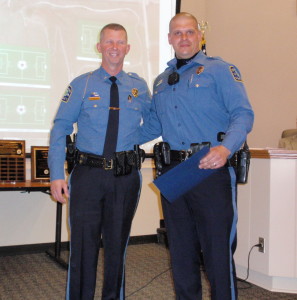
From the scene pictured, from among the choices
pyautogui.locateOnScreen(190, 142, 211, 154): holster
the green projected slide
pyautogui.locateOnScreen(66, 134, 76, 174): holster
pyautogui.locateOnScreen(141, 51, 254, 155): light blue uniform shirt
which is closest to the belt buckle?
pyautogui.locateOnScreen(66, 134, 76, 174): holster

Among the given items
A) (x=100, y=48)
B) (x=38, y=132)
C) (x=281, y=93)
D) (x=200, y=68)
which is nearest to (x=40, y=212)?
(x=38, y=132)

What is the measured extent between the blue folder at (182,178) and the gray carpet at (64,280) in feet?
4.49

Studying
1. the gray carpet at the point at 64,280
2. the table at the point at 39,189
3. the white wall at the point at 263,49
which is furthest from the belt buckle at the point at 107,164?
the white wall at the point at 263,49

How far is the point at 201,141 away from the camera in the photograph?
6.75ft

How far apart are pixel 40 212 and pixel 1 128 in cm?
94

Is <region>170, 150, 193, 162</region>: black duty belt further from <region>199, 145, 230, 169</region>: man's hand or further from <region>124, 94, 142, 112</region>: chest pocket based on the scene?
<region>124, 94, 142, 112</region>: chest pocket

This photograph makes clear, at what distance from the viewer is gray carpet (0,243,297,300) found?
3.05 meters

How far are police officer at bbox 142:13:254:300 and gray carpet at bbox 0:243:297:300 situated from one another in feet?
3.78

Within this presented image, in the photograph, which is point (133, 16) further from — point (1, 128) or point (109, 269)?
point (109, 269)

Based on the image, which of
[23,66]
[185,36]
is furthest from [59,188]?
[23,66]

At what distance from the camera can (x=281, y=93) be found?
5133 mm

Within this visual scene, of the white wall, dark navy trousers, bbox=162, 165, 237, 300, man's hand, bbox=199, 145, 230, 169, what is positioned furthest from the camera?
the white wall

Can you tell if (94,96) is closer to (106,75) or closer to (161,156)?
(106,75)

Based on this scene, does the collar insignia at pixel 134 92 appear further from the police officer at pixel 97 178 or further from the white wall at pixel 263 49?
the white wall at pixel 263 49
